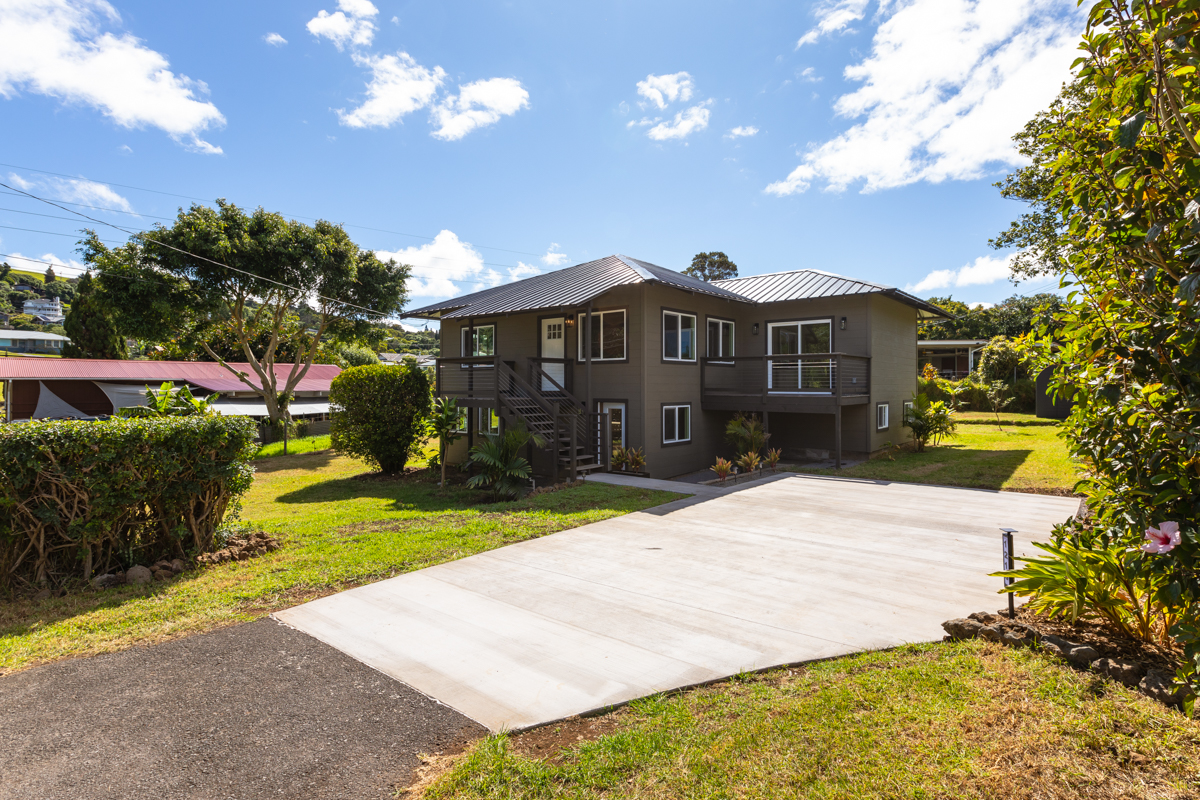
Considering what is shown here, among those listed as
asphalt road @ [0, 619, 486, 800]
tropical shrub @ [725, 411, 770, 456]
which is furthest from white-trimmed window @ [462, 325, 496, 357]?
asphalt road @ [0, 619, 486, 800]

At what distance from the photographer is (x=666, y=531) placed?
8.18 m

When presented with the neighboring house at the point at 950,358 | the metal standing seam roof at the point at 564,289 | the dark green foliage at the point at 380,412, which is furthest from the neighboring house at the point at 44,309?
the neighboring house at the point at 950,358

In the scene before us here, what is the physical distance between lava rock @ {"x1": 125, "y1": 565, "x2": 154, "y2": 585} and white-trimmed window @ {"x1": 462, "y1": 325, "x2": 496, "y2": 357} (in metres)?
12.1

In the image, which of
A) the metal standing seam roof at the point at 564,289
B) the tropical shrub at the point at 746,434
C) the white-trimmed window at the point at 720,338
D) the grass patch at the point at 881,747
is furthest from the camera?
the white-trimmed window at the point at 720,338

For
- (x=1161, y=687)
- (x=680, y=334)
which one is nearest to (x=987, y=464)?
(x=680, y=334)

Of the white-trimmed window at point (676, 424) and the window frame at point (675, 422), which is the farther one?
the white-trimmed window at point (676, 424)

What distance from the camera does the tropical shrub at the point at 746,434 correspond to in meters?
14.9

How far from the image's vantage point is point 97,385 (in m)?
28.6

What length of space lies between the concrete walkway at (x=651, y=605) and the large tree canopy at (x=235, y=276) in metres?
19.9

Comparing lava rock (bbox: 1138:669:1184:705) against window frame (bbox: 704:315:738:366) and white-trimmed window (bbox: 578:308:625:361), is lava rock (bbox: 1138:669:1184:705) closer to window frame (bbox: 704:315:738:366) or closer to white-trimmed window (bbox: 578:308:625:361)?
white-trimmed window (bbox: 578:308:625:361)

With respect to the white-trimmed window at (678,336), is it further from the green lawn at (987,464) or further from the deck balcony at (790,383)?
the green lawn at (987,464)

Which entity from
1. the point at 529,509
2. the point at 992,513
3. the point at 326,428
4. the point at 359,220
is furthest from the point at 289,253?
the point at 992,513

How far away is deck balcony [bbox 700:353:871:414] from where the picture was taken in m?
14.7

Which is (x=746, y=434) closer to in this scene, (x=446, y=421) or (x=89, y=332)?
(x=446, y=421)
